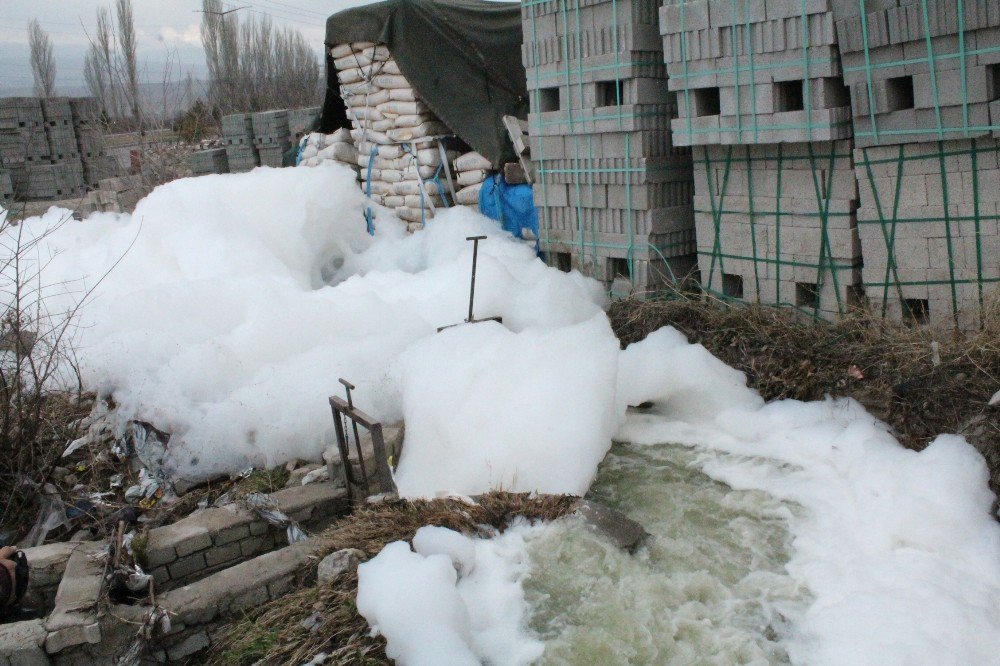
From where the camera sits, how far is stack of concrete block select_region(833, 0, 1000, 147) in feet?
16.2

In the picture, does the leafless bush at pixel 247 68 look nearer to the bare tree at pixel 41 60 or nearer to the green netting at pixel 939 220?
the bare tree at pixel 41 60

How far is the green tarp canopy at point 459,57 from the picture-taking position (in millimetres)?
8609

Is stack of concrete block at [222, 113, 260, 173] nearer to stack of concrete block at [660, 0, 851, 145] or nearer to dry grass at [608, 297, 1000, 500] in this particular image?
dry grass at [608, 297, 1000, 500]

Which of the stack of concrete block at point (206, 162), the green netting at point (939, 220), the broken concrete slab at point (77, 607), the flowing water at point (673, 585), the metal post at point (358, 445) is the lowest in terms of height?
the flowing water at point (673, 585)

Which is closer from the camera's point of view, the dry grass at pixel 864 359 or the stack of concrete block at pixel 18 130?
the dry grass at pixel 864 359

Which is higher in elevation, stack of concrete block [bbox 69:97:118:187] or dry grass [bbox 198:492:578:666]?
stack of concrete block [bbox 69:97:118:187]

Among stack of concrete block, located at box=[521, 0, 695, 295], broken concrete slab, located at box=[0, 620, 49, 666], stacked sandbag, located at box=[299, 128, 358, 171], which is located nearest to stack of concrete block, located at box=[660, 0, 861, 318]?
stack of concrete block, located at box=[521, 0, 695, 295]

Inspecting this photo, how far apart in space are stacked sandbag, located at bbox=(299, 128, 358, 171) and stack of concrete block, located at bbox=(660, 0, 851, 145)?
14.7ft

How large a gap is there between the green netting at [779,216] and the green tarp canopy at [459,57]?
2503mm

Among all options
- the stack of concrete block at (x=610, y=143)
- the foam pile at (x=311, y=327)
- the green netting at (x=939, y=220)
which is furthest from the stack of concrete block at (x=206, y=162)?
the green netting at (x=939, y=220)

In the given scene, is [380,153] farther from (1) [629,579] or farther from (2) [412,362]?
(1) [629,579]

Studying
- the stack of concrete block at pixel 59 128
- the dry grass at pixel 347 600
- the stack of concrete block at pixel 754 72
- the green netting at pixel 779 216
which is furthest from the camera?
the stack of concrete block at pixel 59 128

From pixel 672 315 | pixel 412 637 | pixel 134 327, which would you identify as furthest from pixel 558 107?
pixel 412 637

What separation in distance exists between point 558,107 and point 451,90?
1445 mm
